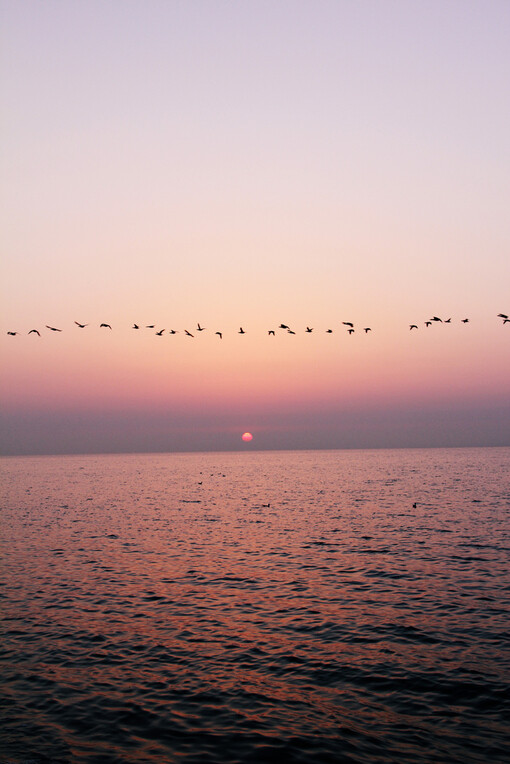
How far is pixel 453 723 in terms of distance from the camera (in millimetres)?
17859

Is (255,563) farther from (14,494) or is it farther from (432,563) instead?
(14,494)

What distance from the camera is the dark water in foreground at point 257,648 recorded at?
17078mm

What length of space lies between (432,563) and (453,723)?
2463 cm

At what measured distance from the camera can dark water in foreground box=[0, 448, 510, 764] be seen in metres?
17.1

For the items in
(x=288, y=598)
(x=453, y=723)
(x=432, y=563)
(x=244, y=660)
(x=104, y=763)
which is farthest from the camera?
(x=432, y=563)

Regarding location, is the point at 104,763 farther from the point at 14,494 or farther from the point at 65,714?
the point at 14,494

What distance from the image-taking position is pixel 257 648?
24906mm

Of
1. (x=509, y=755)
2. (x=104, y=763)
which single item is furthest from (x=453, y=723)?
(x=104, y=763)

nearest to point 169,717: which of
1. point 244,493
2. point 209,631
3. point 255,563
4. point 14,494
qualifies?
point 209,631

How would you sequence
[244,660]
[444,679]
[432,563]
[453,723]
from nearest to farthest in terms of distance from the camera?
1. [453,723]
2. [444,679]
3. [244,660]
4. [432,563]

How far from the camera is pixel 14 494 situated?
11281 cm

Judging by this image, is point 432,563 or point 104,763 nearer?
point 104,763

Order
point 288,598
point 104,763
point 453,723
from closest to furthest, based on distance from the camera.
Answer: point 104,763 → point 453,723 → point 288,598

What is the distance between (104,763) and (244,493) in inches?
3852
